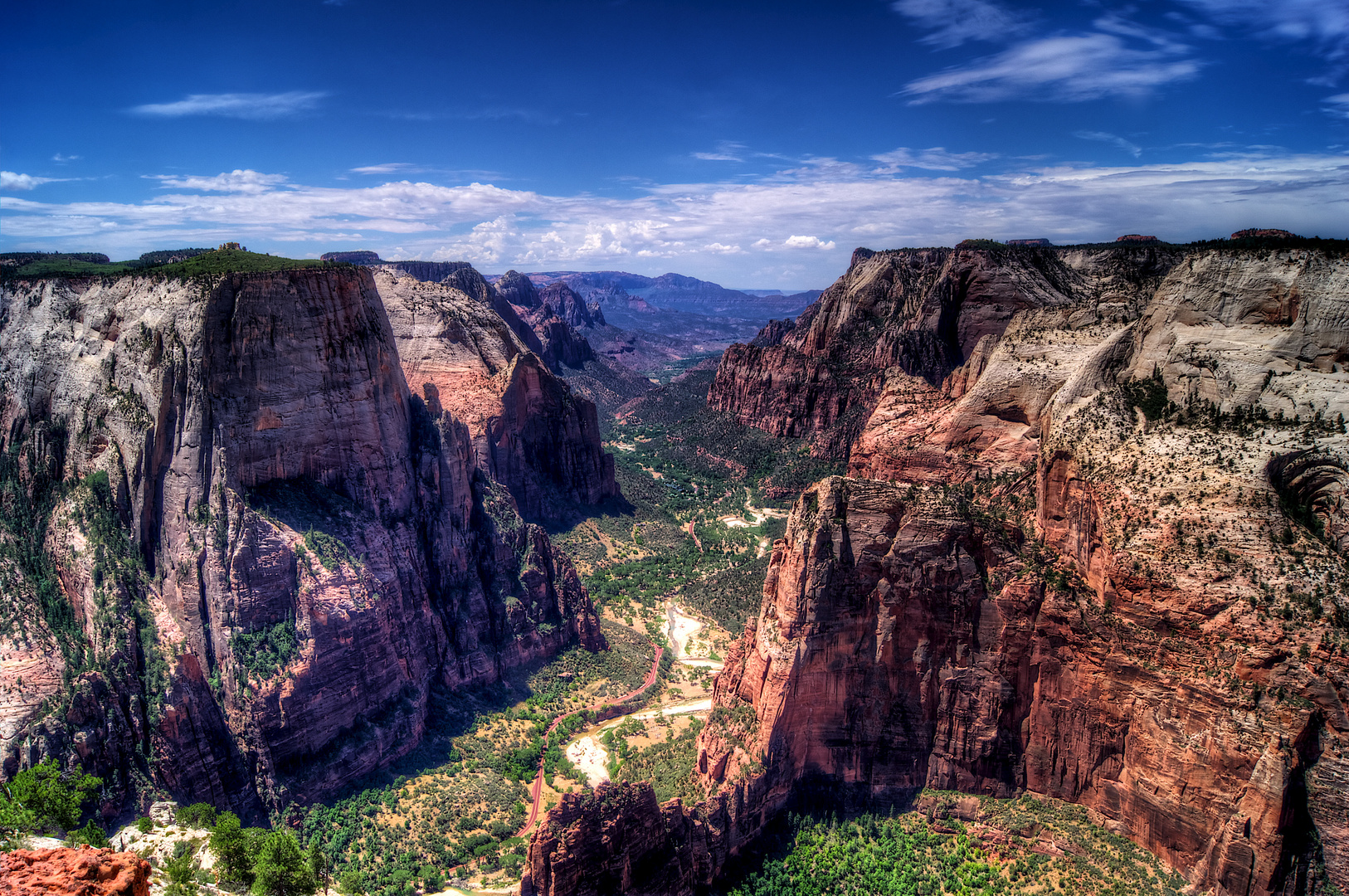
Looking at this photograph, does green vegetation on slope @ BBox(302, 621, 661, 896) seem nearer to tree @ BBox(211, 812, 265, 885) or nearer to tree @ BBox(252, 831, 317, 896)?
tree @ BBox(252, 831, 317, 896)

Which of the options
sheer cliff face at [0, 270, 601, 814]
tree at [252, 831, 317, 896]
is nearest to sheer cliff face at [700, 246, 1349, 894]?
→ tree at [252, 831, 317, 896]

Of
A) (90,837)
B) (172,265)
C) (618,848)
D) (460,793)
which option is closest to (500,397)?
(172,265)

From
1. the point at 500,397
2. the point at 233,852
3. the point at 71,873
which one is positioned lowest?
the point at 233,852

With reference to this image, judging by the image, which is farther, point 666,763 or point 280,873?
point 666,763

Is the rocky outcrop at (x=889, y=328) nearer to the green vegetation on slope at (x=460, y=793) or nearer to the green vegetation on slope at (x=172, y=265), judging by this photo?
the green vegetation on slope at (x=460, y=793)

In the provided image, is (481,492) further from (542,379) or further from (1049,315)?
(1049,315)

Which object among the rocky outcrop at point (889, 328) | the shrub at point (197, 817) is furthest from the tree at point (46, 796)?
the rocky outcrop at point (889, 328)

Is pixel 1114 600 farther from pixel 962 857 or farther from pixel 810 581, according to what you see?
pixel 962 857

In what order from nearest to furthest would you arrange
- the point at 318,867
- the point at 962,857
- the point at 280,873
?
the point at 280,873 → the point at 318,867 → the point at 962,857
